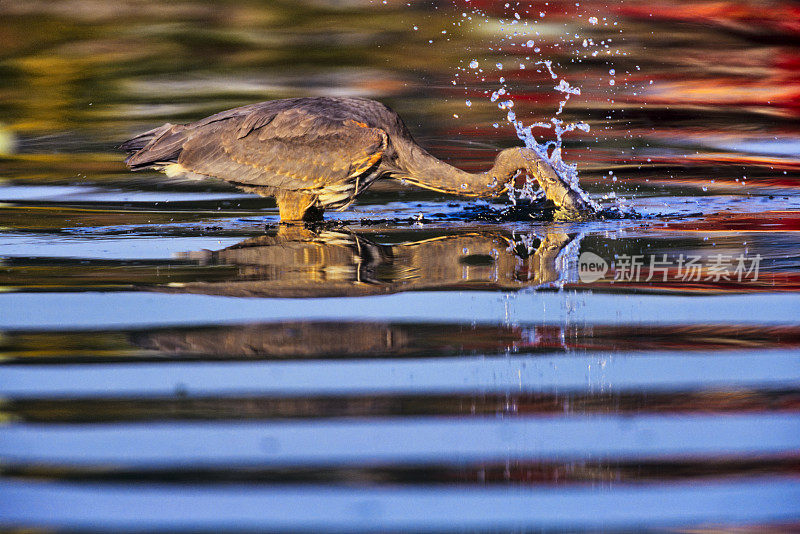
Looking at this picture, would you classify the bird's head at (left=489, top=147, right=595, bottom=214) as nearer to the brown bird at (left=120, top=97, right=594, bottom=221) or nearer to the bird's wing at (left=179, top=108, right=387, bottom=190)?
the brown bird at (left=120, top=97, right=594, bottom=221)

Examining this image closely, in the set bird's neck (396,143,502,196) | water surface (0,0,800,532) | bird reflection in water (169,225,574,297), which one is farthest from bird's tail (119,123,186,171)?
bird's neck (396,143,502,196)

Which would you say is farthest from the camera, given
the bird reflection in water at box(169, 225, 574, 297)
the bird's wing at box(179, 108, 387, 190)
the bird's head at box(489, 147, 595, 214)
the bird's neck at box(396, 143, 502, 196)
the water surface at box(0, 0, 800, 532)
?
the bird's neck at box(396, 143, 502, 196)

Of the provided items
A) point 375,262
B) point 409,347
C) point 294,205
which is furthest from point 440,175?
point 409,347

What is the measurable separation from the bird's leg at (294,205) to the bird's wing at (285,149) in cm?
14

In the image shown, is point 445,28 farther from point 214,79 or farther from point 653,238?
point 653,238

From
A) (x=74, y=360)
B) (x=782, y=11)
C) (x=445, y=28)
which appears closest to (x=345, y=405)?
(x=74, y=360)

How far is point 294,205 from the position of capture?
9477 millimetres

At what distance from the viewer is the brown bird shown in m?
9.17

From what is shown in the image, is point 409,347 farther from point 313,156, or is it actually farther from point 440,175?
point 440,175

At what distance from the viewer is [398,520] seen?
3.53 meters

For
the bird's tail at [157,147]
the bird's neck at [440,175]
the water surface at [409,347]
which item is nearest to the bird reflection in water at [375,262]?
the water surface at [409,347]

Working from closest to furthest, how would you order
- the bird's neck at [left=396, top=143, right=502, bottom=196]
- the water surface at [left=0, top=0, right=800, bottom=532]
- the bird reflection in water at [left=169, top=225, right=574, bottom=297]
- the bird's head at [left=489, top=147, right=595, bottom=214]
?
the water surface at [left=0, top=0, right=800, bottom=532] → the bird reflection in water at [left=169, top=225, right=574, bottom=297] → the bird's head at [left=489, top=147, right=595, bottom=214] → the bird's neck at [left=396, top=143, right=502, bottom=196]

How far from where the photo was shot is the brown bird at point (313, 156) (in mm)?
9172

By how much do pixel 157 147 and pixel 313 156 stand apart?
1.31 m
